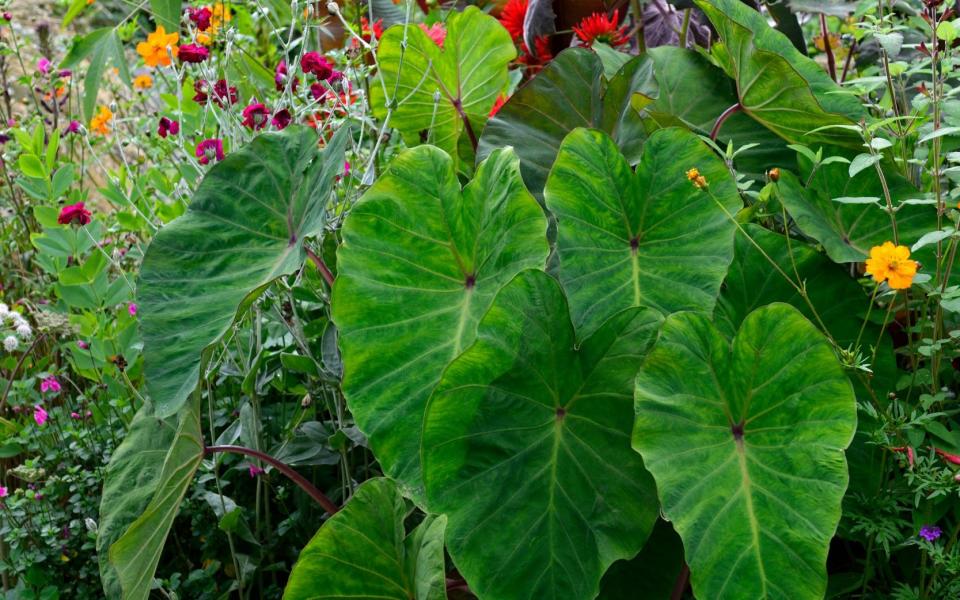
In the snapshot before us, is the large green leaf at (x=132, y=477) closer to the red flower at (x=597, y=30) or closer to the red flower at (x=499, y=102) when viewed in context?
the red flower at (x=499, y=102)

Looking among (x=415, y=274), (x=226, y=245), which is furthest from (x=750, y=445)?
(x=226, y=245)

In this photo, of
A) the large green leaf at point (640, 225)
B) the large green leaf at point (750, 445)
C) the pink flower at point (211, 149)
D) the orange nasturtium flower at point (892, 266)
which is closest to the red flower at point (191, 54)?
the pink flower at point (211, 149)

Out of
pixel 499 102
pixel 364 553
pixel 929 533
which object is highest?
pixel 499 102

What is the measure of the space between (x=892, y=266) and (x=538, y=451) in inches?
15.9

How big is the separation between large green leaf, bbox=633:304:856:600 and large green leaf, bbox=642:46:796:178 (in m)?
0.56

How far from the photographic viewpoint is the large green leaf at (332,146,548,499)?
1.06 meters

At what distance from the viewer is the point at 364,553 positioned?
107cm

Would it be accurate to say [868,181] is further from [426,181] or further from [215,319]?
[215,319]

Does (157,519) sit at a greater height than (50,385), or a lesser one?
greater

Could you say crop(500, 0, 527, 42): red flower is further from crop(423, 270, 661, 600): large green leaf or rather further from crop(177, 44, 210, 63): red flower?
crop(423, 270, 661, 600): large green leaf

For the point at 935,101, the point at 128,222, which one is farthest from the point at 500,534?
the point at 128,222

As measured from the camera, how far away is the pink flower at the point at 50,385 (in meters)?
1.68

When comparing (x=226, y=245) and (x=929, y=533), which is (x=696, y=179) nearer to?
(x=929, y=533)

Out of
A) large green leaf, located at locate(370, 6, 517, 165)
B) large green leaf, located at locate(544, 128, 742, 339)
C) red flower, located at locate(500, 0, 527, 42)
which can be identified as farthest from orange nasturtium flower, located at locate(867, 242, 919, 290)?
red flower, located at locate(500, 0, 527, 42)
